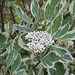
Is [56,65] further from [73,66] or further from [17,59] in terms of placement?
[73,66]

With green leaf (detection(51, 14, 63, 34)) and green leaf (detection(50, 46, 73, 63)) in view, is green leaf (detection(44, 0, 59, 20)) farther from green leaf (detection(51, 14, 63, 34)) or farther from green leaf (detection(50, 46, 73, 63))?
green leaf (detection(50, 46, 73, 63))

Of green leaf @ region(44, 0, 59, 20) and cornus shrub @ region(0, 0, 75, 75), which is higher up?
green leaf @ region(44, 0, 59, 20)

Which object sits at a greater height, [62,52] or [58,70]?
[62,52]

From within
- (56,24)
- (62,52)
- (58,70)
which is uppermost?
(56,24)

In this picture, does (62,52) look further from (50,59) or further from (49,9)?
(49,9)

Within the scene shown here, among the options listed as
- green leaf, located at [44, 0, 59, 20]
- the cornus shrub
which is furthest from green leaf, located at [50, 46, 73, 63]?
green leaf, located at [44, 0, 59, 20]

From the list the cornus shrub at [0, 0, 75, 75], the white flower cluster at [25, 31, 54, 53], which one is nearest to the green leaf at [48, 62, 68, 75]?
the cornus shrub at [0, 0, 75, 75]

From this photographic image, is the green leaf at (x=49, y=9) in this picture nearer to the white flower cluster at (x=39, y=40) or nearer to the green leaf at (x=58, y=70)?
the white flower cluster at (x=39, y=40)

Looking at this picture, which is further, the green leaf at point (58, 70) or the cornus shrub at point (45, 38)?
the green leaf at point (58, 70)

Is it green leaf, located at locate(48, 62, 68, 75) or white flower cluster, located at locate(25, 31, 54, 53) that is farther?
green leaf, located at locate(48, 62, 68, 75)

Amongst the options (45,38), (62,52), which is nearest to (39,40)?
(45,38)

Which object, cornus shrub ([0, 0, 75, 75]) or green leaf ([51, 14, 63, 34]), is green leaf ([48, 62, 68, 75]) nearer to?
cornus shrub ([0, 0, 75, 75])

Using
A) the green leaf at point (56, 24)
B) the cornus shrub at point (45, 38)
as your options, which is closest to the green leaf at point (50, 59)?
the cornus shrub at point (45, 38)

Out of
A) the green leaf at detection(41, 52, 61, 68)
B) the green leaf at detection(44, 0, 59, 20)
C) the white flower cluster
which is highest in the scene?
the green leaf at detection(44, 0, 59, 20)
